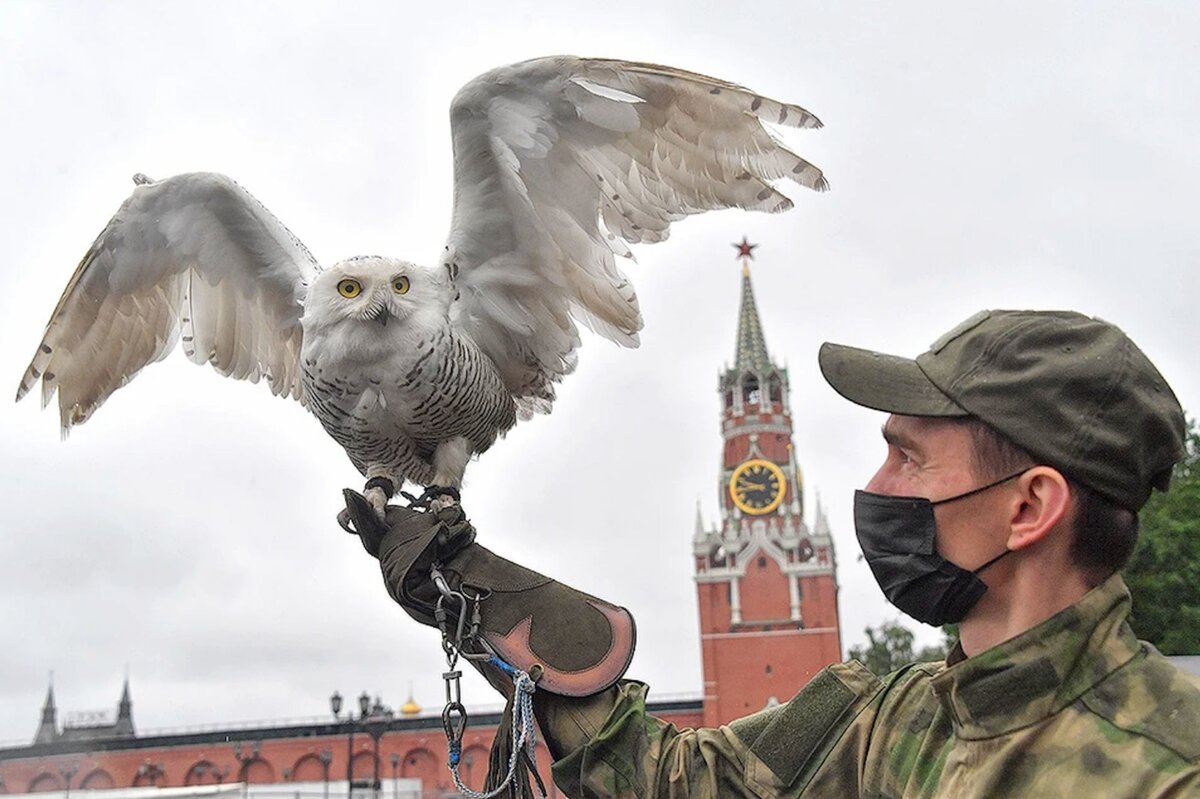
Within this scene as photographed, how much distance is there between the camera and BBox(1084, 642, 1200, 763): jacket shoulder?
1312 millimetres

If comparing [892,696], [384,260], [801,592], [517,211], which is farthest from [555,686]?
[801,592]

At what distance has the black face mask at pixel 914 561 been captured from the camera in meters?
1.56

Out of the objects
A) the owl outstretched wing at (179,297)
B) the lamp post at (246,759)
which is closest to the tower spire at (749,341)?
the lamp post at (246,759)

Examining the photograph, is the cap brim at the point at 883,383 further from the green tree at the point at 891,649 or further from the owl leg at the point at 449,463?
the green tree at the point at 891,649

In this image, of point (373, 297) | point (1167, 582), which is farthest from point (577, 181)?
point (1167, 582)

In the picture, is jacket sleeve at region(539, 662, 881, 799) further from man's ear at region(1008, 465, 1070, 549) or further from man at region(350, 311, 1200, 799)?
man's ear at region(1008, 465, 1070, 549)

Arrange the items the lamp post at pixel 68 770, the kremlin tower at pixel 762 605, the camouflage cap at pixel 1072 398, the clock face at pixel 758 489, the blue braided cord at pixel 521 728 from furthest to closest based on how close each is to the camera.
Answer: the clock face at pixel 758 489 → the kremlin tower at pixel 762 605 → the lamp post at pixel 68 770 → the blue braided cord at pixel 521 728 → the camouflage cap at pixel 1072 398

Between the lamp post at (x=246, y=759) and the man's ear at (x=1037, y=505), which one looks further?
the lamp post at (x=246, y=759)

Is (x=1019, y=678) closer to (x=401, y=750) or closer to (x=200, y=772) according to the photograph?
(x=401, y=750)

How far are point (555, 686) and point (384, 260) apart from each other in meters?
1.27

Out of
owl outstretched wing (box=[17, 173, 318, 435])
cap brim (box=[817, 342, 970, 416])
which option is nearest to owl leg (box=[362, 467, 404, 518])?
owl outstretched wing (box=[17, 173, 318, 435])

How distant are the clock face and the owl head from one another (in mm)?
44490

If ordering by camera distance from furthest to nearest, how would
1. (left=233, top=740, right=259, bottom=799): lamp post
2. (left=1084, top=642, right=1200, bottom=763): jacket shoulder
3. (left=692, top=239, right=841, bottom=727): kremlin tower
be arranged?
(left=692, top=239, right=841, bottom=727): kremlin tower < (left=233, top=740, right=259, bottom=799): lamp post < (left=1084, top=642, right=1200, bottom=763): jacket shoulder

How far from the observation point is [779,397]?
50.7 metres
